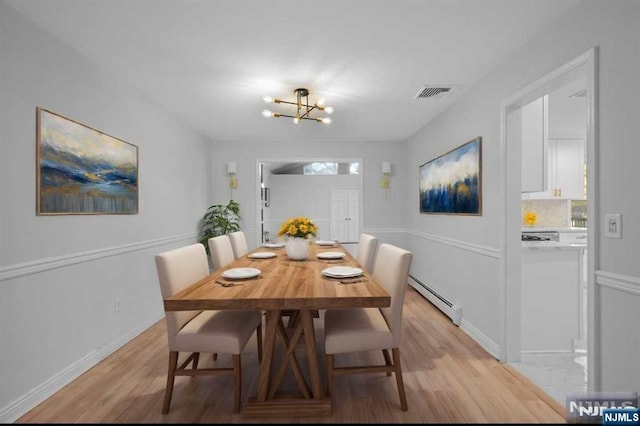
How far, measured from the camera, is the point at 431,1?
186cm

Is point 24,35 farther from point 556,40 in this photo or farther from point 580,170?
point 580,170

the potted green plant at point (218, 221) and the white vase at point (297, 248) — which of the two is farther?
the potted green plant at point (218, 221)

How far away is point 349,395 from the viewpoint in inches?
81.9

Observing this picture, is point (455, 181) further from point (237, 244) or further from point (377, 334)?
point (237, 244)

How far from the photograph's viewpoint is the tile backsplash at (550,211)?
443cm

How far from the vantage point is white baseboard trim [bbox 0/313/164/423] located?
1.86 metres

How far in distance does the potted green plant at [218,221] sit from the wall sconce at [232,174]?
27 centimetres

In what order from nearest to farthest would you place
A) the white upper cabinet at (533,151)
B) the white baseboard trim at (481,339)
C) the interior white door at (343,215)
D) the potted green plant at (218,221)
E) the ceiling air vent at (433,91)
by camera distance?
the white baseboard trim at (481,339) < the white upper cabinet at (533,151) < the ceiling air vent at (433,91) < the potted green plant at (218,221) < the interior white door at (343,215)

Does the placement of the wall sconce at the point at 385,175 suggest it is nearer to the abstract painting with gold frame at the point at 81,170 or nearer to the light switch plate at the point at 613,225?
the abstract painting with gold frame at the point at 81,170

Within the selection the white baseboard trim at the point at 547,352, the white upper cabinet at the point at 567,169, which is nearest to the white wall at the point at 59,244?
the white baseboard trim at the point at 547,352

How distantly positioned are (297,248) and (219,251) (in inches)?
30.2

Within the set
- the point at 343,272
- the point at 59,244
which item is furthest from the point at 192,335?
the point at 59,244

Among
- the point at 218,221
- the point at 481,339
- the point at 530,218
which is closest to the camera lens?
the point at 481,339

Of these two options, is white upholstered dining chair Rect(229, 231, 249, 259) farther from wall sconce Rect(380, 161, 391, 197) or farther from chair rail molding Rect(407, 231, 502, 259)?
wall sconce Rect(380, 161, 391, 197)
